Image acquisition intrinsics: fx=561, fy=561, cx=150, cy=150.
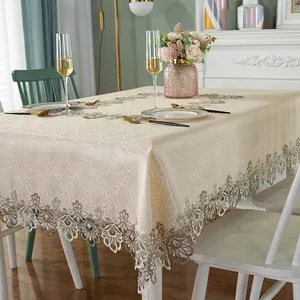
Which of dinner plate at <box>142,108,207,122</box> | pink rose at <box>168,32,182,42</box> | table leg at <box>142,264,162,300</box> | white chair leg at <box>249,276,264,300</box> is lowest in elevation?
white chair leg at <box>249,276,264,300</box>

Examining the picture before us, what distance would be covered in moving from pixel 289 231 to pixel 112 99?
1057 millimetres

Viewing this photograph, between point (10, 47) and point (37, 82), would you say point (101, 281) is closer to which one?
point (37, 82)

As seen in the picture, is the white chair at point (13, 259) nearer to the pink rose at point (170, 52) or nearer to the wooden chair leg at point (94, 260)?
the wooden chair leg at point (94, 260)

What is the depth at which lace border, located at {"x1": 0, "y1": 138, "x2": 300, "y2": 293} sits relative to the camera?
1495 mm

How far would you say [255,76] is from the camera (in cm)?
390

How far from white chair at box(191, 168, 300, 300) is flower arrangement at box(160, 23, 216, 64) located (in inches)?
28.9

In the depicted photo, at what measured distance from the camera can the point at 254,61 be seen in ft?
12.7

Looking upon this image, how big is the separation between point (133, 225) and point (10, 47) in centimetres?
285

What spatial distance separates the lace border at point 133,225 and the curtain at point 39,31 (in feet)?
8.17

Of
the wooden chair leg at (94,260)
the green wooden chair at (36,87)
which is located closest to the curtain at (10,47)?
the green wooden chair at (36,87)

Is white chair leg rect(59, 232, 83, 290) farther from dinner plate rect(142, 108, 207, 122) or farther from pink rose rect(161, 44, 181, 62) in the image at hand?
pink rose rect(161, 44, 181, 62)

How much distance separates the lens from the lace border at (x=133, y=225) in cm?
150

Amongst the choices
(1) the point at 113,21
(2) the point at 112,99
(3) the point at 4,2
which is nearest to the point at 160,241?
(2) the point at 112,99

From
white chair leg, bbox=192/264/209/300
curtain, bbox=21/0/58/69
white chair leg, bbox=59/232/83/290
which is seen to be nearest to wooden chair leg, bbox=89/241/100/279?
white chair leg, bbox=59/232/83/290
